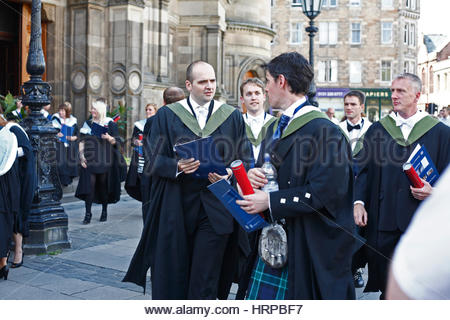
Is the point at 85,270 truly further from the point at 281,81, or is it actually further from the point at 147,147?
the point at 281,81

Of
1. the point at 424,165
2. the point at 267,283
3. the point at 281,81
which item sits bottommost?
the point at 267,283

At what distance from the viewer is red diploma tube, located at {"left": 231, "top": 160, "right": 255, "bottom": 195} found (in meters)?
3.03

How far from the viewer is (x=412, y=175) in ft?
12.8

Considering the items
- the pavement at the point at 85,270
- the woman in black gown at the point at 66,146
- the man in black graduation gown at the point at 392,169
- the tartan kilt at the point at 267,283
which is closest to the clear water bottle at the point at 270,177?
the tartan kilt at the point at 267,283

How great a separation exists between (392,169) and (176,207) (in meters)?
1.76

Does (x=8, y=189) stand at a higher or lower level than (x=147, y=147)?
lower

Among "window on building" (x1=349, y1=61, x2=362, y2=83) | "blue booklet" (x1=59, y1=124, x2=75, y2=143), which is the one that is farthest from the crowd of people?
"window on building" (x1=349, y1=61, x2=362, y2=83)

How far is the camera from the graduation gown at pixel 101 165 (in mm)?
10078

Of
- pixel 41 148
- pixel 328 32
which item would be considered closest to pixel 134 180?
pixel 41 148

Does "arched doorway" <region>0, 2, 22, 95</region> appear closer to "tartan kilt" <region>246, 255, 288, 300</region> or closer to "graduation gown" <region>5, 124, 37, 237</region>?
"graduation gown" <region>5, 124, 37, 237</region>

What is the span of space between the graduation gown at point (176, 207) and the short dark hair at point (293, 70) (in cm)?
134

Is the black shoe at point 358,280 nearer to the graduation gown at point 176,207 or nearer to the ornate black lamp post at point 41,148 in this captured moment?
the graduation gown at point 176,207

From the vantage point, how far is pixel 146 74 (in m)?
18.0
